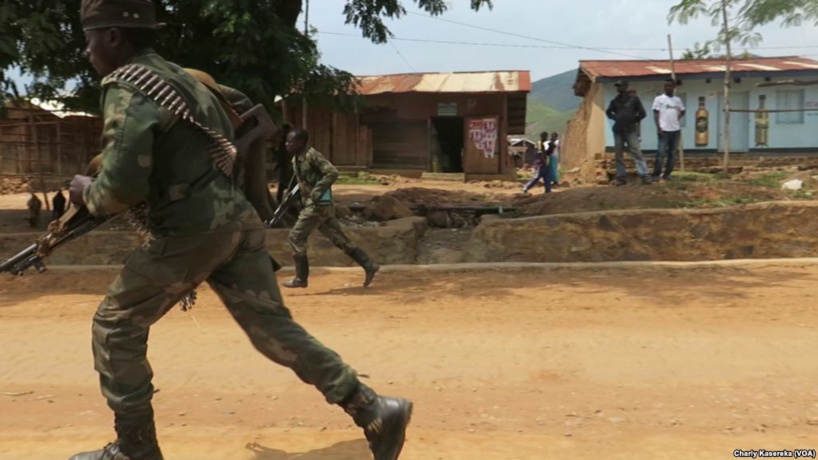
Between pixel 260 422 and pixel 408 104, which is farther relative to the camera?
pixel 408 104

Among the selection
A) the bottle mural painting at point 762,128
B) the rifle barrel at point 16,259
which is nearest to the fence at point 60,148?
the bottle mural painting at point 762,128

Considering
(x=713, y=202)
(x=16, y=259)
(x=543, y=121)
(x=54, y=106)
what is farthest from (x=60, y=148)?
(x=543, y=121)

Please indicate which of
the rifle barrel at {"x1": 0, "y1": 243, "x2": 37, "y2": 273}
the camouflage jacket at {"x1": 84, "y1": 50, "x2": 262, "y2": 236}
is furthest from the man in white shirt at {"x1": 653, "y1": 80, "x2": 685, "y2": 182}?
the rifle barrel at {"x1": 0, "y1": 243, "x2": 37, "y2": 273}

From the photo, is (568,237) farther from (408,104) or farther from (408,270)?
(408,104)

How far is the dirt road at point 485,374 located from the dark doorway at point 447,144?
16.1 metres

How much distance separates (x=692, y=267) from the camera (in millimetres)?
7219

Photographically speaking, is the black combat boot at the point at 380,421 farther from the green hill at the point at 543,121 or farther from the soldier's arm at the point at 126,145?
the green hill at the point at 543,121

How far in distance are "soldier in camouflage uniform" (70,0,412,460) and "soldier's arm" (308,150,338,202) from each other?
161 inches

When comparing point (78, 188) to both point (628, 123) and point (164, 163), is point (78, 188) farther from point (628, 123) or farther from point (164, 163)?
point (628, 123)

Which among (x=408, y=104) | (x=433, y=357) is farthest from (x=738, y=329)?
(x=408, y=104)

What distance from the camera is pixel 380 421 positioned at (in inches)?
105

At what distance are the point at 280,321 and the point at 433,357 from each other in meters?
1.88

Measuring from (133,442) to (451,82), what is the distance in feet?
66.3

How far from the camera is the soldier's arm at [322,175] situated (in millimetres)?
6793
